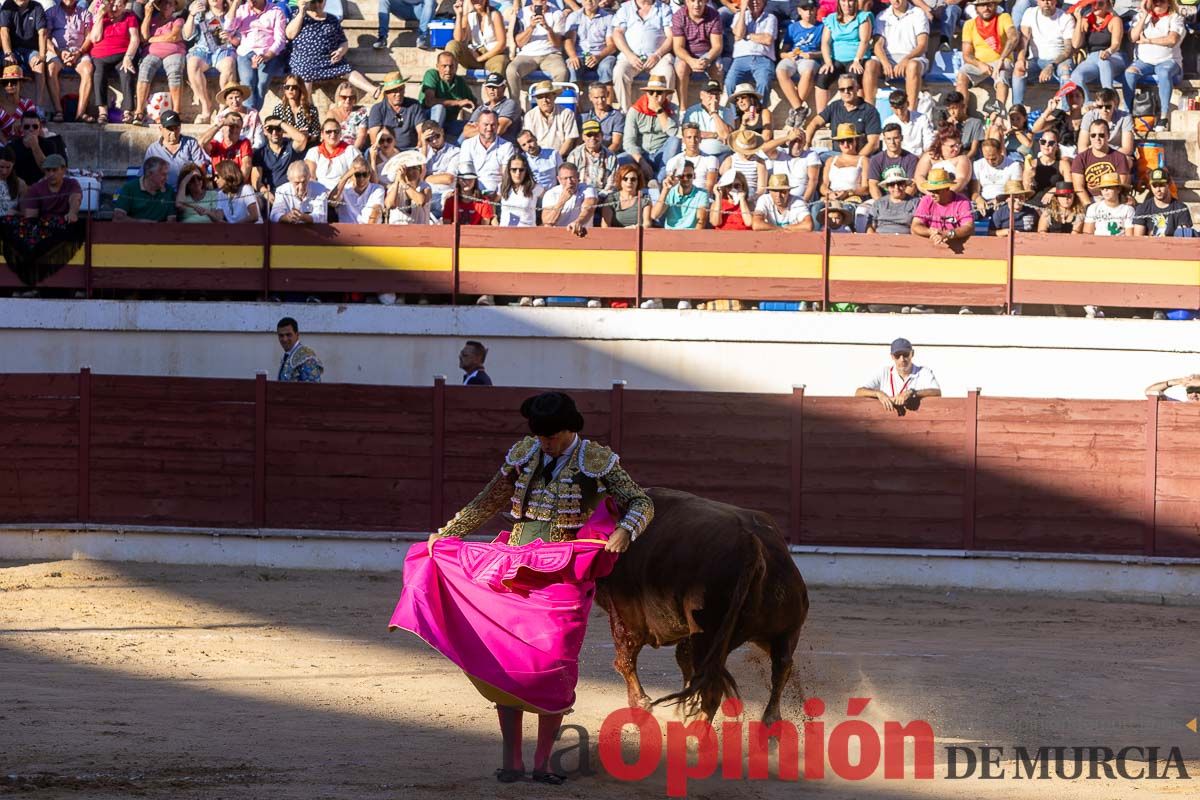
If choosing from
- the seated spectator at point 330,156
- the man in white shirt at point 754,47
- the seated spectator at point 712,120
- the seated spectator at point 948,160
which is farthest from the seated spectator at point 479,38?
the seated spectator at point 948,160

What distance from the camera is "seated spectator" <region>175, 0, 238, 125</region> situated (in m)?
13.1

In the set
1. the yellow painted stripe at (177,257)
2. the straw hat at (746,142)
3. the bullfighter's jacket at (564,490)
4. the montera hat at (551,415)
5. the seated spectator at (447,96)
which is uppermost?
the seated spectator at (447,96)

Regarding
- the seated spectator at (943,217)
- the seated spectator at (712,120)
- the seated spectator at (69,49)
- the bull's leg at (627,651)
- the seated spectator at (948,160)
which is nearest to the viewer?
the bull's leg at (627,651)

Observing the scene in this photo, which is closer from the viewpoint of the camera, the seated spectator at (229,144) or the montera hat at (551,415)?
the montera hat at (551,415)

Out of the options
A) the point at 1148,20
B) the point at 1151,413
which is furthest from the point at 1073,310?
the point at 1148,20

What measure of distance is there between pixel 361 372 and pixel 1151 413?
521 centimetres

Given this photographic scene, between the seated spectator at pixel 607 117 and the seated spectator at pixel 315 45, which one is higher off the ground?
the seated spectator at pixel 315 45

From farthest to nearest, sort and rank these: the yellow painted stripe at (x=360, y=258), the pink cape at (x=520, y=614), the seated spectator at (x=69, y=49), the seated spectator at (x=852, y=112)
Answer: the seated spectator at (x=69, y=49)
the seated spectator at (x=852, y=112)
the yellow painted stripe at (x=360, y=258)
the pink cape at (x=520, y=614)

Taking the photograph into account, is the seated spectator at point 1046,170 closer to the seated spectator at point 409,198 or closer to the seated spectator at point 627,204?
the seated spectator at point 627,204

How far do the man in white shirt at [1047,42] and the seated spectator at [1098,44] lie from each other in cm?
6

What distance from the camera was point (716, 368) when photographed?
11.8 metres

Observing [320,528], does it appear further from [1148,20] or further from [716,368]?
[1148,20]

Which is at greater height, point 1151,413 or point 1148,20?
point 1148,20

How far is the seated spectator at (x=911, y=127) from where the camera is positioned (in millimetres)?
12211
